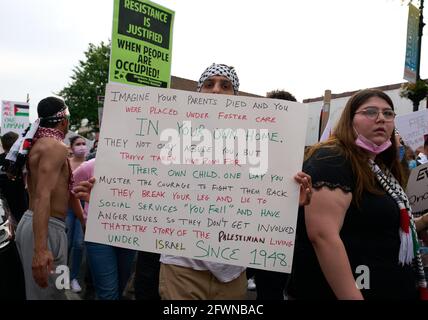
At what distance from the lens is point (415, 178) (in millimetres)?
3000

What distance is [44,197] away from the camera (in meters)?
2.74

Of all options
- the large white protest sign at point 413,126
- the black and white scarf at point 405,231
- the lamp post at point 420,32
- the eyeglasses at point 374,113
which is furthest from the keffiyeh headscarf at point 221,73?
the lamp post at point 420,32

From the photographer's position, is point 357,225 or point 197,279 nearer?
point 357,225

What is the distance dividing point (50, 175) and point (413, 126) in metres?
4.36

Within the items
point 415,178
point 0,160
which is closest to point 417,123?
point 415,178

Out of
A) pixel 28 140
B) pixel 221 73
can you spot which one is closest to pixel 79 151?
pixel 28 140

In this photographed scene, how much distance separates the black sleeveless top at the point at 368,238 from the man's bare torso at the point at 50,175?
1.68 m

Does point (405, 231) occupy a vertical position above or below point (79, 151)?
below

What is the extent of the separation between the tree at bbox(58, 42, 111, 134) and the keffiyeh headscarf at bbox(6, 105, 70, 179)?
32204mm

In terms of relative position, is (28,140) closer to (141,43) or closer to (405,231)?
(405,231)

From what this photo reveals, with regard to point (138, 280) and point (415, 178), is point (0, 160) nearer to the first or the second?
point (138, 280)

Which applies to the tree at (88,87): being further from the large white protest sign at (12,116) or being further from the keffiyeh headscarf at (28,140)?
the keffiyeh headscarf at (28,140)

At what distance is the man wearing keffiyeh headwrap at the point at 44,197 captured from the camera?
2.70 m

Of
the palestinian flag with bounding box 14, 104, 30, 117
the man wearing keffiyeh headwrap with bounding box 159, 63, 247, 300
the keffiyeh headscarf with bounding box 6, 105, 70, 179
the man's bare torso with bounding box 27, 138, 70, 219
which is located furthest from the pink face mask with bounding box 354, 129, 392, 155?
the palestinian flag with bounding box 14, 104, 30, 117
